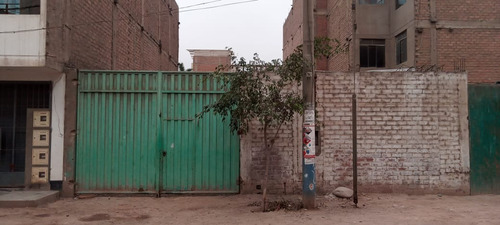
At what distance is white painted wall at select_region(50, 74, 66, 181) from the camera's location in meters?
8.12

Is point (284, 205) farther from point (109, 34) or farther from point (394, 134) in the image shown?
point (109, 34)

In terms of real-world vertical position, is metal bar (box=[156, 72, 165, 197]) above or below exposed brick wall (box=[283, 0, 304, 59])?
below

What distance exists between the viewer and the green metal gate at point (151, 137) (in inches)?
323

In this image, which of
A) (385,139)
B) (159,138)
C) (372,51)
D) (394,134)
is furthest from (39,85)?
(372,51)

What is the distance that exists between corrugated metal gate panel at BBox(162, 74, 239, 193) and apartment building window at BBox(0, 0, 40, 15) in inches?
126

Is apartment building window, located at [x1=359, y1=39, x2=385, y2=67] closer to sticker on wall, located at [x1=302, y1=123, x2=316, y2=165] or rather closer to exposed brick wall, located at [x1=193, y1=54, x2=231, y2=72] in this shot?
sticker on wall, located at [x1=302, y1=123, x2=316, y2=165]

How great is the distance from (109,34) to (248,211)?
7.18 m

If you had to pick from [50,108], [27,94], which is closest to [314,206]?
[50,108]

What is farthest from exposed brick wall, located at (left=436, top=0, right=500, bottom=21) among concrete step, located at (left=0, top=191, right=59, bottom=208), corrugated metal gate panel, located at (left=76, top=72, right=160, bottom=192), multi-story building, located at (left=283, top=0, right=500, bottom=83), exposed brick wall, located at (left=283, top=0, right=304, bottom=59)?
concrete step, located at (left=0, top=191, right=59, bottom=208)

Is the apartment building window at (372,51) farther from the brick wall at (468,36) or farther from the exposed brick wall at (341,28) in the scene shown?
the brick wall at (468,36)

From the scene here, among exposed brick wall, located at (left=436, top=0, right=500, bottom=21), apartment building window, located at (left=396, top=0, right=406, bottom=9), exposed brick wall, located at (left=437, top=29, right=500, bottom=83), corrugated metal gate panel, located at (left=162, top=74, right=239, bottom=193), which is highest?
apartment building window, located at (left=396, top=0, right=406, bottom=9)

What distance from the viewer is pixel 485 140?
8.40m

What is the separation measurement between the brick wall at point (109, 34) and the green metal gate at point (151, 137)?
90cm

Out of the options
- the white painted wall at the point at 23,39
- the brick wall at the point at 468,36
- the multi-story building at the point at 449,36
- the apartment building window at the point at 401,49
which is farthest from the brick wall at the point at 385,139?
the apartment building window at the point at 401,49
